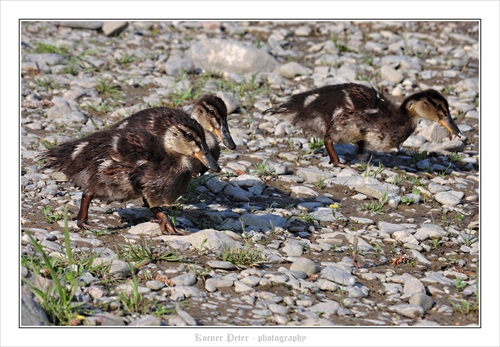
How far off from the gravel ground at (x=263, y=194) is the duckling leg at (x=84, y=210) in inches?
4.7

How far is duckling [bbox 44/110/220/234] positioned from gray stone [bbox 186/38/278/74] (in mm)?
4729

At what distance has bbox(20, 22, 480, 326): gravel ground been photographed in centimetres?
594

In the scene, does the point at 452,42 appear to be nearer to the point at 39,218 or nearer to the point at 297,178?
the point at 297,178

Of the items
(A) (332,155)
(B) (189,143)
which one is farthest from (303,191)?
(B) (189,143)

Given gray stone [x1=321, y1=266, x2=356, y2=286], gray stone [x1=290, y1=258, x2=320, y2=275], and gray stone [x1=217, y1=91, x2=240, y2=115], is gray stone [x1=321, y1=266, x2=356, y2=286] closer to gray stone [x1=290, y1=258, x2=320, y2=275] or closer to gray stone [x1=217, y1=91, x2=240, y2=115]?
gray stone [x1=290, y1=258, x2=320, y2=275]

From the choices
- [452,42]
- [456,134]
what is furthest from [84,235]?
[452,42]

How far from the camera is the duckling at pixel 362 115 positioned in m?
9.34

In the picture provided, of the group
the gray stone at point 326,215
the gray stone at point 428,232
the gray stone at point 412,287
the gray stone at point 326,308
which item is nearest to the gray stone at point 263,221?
the gray stone at point 326,215

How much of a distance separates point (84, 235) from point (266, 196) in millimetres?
2128

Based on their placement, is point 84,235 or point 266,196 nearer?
point 84,235

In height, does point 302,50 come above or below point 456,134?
above

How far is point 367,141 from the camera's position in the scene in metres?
9.48

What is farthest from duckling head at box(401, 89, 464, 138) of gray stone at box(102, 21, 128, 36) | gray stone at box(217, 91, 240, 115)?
gray stone at box(102, 21, 128, 36)

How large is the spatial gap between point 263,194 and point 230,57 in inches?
158
